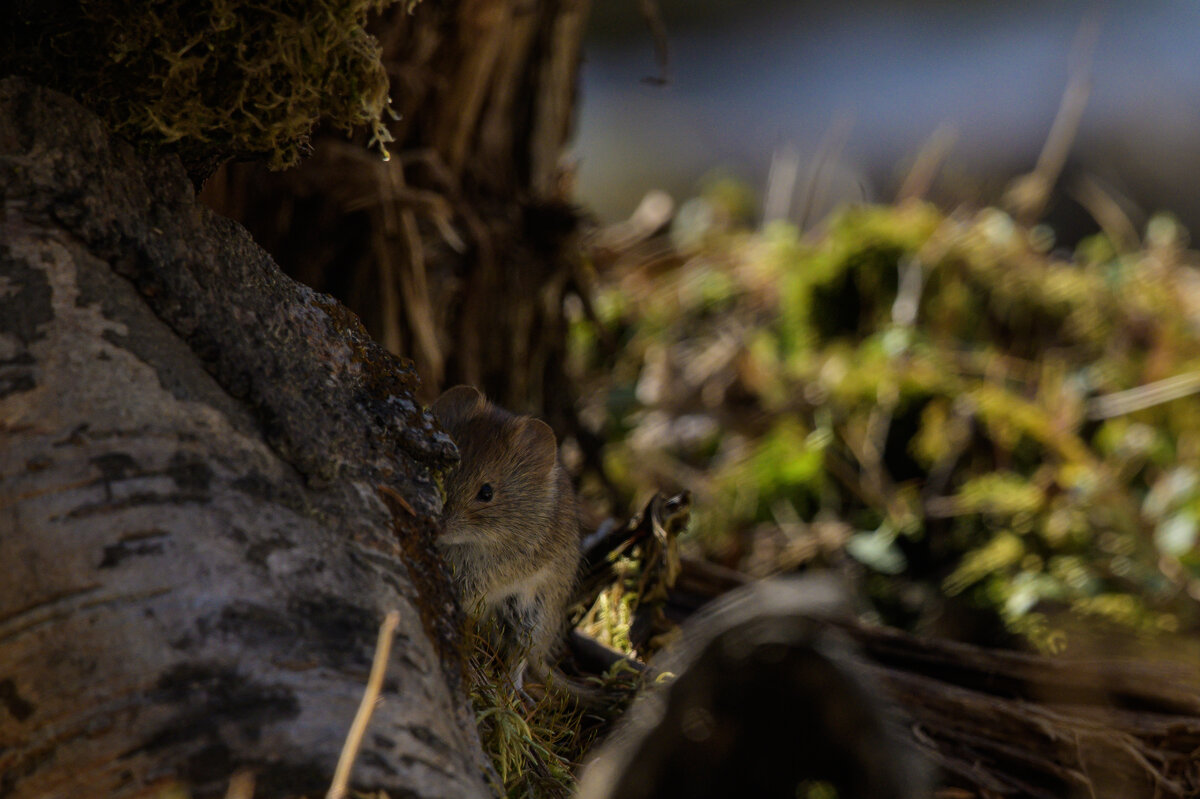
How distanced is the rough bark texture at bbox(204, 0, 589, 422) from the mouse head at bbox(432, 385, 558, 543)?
92cm

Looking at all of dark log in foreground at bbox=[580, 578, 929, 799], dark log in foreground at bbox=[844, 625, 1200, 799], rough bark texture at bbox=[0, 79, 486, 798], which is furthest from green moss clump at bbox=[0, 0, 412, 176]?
dark log in foreground at bbox=[844, 625, 1200, 799]

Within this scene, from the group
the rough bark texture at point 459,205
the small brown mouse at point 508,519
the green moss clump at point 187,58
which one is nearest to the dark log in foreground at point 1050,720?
the small brown mouse at point 508,519

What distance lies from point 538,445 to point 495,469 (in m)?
0.17

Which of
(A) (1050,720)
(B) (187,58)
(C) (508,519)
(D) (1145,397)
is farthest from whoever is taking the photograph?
(D) (1145,397)

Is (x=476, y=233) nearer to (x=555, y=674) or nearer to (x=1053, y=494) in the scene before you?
(x=555, y=674)

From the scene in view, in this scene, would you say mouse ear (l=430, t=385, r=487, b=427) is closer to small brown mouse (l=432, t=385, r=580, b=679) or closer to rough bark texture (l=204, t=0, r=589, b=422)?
small brown mouse (l=432, t=385, r=580, b=679)

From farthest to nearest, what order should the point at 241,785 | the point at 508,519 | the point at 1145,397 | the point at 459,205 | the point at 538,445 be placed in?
the point at 1145,397 → the point at 459,205 → the point at 538,445 → the point at 508,519 → the point at 241,785

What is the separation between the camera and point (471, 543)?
3459 mm

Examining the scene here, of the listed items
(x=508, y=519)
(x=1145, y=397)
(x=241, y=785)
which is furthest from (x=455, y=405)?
(x=1145, y=397)

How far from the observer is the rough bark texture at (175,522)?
1.70m

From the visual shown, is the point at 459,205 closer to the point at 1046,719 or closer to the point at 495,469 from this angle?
the point at 495,469

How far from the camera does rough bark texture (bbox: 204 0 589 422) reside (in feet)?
13.9

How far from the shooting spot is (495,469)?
11.7 ft

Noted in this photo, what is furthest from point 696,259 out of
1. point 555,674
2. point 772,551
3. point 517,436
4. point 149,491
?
point 149,491
